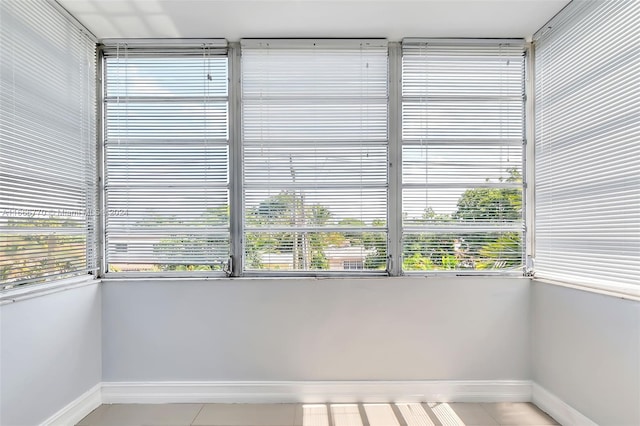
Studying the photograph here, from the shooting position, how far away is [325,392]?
2.55 meters

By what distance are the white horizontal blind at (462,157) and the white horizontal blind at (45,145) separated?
226 centimetres

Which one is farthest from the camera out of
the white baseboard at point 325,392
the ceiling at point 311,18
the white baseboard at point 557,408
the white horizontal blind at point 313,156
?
the white horizontal blind at point 313,156

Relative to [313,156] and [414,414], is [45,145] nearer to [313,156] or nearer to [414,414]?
[313,156]

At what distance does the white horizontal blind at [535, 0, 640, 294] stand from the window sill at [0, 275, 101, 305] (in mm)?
3131

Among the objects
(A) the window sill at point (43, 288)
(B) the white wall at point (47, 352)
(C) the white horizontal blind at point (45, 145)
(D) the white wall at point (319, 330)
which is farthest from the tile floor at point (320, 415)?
(C) the white horizontal blind at point (45, 145)

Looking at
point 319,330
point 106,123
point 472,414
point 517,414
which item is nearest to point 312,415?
point 319,330

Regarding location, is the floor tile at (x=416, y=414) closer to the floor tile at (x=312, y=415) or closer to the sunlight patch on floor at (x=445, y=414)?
the sunlight patch on floor at (x=445, y=414)

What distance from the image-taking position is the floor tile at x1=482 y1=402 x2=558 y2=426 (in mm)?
2297

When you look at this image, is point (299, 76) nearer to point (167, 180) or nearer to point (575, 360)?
point (167, 180)

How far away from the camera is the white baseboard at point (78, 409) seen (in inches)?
84.2

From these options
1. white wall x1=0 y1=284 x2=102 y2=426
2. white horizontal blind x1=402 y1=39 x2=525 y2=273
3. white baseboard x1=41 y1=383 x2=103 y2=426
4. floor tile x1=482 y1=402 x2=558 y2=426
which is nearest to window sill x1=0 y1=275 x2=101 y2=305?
white wall x1=0 y1=284 x2=102 y2=426

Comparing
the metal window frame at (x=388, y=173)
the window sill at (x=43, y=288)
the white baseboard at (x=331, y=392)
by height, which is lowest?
the white baseboard at (x=331, y=392)

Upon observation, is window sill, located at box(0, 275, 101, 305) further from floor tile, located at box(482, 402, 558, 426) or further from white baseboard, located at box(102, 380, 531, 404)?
floor tile, located at box(482, 402, 558, 426)

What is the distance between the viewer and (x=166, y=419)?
2.34m
